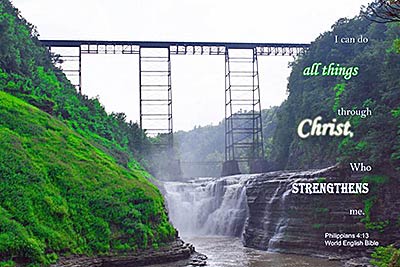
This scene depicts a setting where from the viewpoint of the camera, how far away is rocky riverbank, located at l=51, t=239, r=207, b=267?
1879 cm

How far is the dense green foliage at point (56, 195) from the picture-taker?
58.6ft

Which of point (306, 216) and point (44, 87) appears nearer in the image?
point (306, 216)

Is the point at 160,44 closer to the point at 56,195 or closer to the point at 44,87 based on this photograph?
the point at 44,87

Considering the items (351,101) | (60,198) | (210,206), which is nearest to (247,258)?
(60,198)

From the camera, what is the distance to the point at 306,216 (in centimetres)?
2409

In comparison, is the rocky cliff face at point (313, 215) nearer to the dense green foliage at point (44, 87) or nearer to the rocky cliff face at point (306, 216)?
the rocky cliff face at point (306, 216)

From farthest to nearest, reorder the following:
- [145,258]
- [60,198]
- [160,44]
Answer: [160,44] < [145,258] < [60,198]

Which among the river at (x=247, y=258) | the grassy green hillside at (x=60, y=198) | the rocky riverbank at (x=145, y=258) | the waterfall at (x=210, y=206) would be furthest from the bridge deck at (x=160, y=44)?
the rocky riverbank at (x=145, y=258)

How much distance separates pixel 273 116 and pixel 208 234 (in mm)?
38708

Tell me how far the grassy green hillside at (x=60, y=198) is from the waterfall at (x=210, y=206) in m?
10.4

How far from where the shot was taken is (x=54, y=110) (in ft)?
103

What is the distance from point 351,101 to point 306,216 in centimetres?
747

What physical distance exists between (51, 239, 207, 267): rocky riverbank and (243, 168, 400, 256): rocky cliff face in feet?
13.6

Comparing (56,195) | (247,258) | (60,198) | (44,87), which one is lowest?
(247,258)
